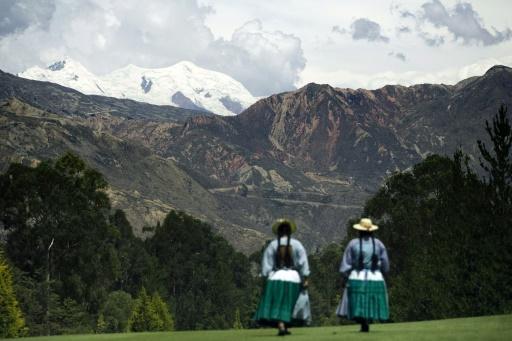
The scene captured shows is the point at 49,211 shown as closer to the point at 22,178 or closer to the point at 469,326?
the point at 22,178

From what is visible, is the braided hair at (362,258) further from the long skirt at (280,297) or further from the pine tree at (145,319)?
the pine tree at (145,319)

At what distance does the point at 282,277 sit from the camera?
20609mm

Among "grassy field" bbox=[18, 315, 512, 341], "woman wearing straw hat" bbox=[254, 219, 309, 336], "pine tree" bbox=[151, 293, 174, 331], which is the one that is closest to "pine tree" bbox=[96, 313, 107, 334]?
"pine tree" bbox=[151, 293, 174, 331]

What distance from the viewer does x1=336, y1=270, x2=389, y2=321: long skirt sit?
21.0 m

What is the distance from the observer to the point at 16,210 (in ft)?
282

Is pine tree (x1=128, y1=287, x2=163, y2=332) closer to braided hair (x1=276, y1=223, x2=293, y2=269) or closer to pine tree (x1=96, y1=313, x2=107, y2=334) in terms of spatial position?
pine tree (x1=96, y1=313, x2=107, y2=334)

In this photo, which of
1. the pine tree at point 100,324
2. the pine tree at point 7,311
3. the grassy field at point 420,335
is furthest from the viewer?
the pine tree at point 100,324

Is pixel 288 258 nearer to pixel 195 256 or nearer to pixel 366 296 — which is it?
pixel 366 296

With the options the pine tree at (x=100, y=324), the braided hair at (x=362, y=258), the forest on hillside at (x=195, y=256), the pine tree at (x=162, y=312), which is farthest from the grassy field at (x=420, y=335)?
the pine tree at (x=162, y=312)

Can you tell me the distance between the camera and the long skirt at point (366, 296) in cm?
2100

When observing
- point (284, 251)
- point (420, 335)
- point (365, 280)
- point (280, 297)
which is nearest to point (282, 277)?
point (280, 297)

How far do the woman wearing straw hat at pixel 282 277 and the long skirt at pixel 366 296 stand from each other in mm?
1214

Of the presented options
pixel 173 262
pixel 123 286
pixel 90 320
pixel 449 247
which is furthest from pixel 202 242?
pixel 449 247

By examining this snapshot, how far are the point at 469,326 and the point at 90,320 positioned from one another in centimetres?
6799
